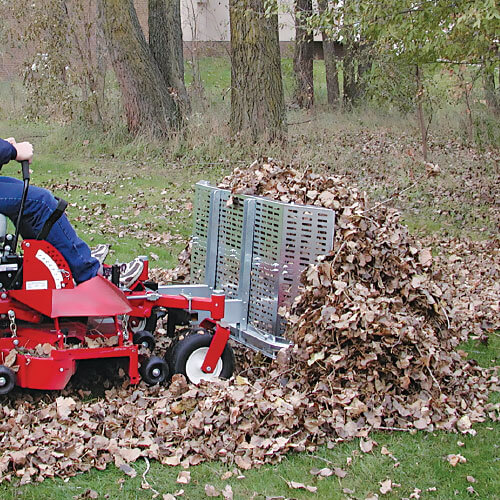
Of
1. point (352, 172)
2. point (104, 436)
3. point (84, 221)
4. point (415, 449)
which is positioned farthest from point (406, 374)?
point (352, 172)

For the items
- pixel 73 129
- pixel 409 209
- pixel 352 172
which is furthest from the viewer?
pixel 73 129

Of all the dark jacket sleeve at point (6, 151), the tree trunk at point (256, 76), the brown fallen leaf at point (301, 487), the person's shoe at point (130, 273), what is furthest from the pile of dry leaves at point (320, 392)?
the tree trunk at point (256, 76)

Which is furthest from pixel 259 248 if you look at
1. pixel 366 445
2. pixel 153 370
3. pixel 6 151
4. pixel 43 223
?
pixel 6 151

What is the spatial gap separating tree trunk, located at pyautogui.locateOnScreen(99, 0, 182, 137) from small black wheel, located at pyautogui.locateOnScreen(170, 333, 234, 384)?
989cm

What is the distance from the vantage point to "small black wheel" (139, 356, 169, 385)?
532cm

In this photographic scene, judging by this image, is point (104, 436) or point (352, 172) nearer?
point (104, 436)

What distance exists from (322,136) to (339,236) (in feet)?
34.9

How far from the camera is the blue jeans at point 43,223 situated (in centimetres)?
502

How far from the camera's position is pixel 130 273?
5.63 metres

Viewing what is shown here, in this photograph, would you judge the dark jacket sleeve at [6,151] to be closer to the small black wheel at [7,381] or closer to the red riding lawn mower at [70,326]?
the red riding lawn mower at [70,326]

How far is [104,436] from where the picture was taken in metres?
4.68

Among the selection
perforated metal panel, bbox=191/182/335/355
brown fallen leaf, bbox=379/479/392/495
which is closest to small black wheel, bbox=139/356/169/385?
perforated metal panel, bbox=191/182/335/355

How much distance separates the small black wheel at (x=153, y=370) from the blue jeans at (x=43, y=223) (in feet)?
2.30

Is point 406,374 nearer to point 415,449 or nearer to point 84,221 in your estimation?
point 415,449
